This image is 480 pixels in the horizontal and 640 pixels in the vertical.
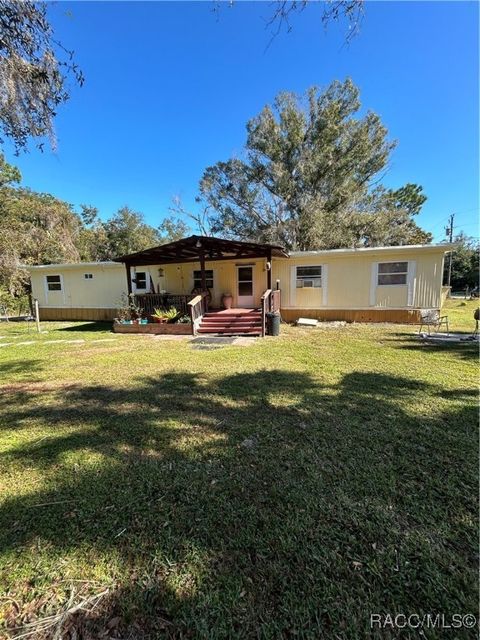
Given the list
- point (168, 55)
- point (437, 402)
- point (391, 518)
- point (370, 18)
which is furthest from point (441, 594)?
point (168, 55)

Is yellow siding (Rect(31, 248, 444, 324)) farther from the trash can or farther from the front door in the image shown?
the trash can

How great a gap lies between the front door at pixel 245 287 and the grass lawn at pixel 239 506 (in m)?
7.69

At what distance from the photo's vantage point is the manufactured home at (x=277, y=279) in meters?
9.85

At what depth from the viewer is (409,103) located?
1095 centimetres

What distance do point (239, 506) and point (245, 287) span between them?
1039 cm

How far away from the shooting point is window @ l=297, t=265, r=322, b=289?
→ 11133 mm

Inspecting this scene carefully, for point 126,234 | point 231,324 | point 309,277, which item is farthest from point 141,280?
point 126,234

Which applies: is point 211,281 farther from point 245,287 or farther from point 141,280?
point 141,280

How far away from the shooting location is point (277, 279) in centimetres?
1171

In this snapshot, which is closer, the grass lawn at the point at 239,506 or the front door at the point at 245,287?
the grass lawn at the point at 239,506

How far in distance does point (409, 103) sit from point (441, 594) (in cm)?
1451

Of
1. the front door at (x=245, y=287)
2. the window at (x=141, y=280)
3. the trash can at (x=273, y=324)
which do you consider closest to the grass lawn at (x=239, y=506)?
the trash can at (x=273, y=324)

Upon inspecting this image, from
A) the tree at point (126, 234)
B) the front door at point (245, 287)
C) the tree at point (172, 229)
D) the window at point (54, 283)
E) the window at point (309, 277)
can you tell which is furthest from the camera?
the tree at point (126, 234)

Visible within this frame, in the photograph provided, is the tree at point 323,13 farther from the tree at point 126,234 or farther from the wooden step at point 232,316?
the tree at point 126,234
